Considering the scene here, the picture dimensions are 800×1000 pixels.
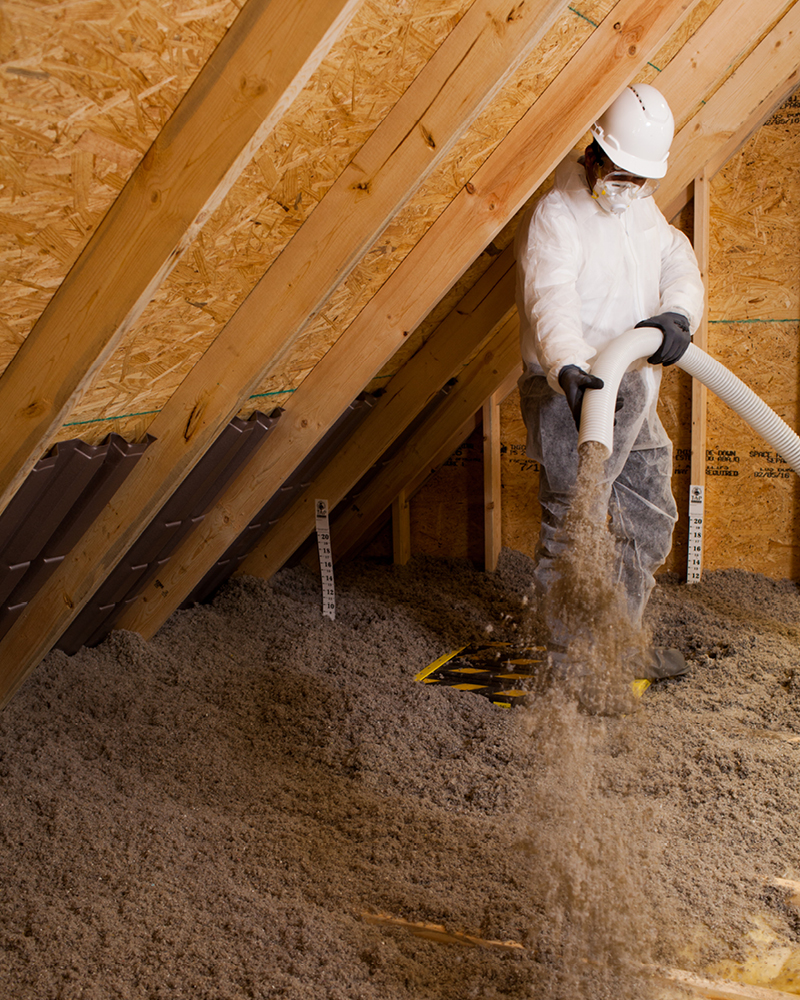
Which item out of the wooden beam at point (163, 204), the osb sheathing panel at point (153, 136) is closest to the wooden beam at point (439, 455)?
the osb sheathing panel at point (153, 136)

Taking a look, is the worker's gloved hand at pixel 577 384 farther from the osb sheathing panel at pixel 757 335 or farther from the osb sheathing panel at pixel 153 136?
the osb sheathing panel at pixel 757 335

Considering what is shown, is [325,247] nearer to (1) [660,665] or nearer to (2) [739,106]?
(1) [660,665]

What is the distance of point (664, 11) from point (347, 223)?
3.10ft

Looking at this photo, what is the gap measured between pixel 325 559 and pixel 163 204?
7.36 ft

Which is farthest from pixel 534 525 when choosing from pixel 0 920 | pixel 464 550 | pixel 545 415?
pixel 0 920

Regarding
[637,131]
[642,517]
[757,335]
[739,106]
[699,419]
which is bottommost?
[642,517]

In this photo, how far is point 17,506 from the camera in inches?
74.2

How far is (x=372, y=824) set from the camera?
2.00 meters

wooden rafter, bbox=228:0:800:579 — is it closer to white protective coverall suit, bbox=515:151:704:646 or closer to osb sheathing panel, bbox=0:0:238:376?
white protective coverall suit, bbox=515:151:704:646

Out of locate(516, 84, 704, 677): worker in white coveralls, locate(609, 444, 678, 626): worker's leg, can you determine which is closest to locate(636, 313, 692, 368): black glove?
locate(516, 84, 704, 677): worker in white coveralls

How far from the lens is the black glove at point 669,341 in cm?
235

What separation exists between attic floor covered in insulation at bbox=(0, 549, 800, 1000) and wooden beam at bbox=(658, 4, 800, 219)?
173cm

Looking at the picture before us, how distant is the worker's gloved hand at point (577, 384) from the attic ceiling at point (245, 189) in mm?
405

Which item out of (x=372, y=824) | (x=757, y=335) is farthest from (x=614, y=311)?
(x=372, y=824)
